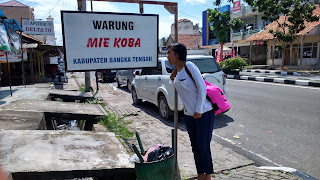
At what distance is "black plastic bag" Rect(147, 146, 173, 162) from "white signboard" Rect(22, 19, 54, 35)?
1857cm

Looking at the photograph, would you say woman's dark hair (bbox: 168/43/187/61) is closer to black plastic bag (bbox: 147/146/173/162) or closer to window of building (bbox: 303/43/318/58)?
black plastic bag (bbox: 147/146/173/162)

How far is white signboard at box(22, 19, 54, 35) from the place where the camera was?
1817cm

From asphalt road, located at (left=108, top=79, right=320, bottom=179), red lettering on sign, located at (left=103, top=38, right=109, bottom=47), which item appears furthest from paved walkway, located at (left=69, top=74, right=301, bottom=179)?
red lettering on sign, located at (left=103, top=38, right=109, bottom=47)

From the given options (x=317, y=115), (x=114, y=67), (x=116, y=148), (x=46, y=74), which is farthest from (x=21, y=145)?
(x=46, y=74)

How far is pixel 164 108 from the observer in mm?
6684

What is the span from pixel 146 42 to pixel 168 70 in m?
2.79

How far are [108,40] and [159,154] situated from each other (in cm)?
178

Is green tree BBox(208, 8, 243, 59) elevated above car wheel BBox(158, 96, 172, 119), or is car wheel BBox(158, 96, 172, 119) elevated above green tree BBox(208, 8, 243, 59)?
green tree BBox(208, 8, 243, 59)

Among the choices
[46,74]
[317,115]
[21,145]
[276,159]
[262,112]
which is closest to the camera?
[21,145]

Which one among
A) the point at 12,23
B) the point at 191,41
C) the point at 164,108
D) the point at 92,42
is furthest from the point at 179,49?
the point at 191,41

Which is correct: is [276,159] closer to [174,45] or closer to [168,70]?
[174,45]

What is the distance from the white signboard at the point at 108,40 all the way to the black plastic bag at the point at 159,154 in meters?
1.43

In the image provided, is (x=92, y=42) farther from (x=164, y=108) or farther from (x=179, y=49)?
(x=164, y=108)

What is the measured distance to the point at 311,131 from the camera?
5.17 m
